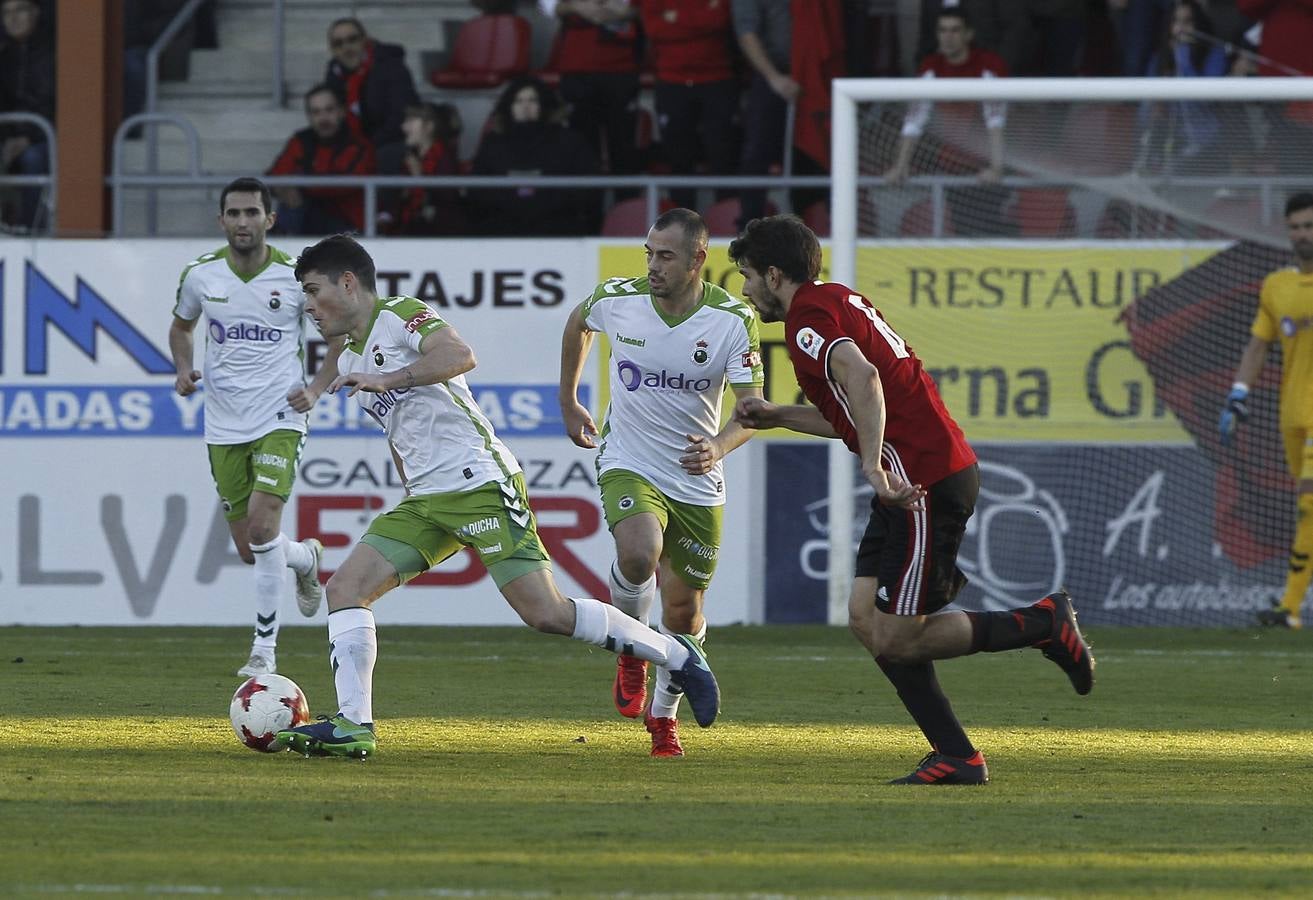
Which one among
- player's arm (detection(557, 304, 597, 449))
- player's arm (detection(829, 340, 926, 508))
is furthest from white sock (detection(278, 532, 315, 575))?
player's arm (detection(829, 340, 926, 508))

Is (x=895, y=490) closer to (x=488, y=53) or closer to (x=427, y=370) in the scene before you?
(x=427, y=370)

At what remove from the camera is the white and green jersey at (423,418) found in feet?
24.8

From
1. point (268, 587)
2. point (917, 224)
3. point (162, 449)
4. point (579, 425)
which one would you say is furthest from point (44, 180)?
point (579, 425)

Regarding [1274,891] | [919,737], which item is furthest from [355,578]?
[1274,891]

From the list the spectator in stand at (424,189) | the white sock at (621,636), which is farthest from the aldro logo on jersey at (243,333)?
the spectator in stand at (424,189)

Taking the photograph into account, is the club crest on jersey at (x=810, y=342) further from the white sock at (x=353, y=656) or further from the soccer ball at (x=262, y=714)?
the soccer ball at (x=262, y=714)

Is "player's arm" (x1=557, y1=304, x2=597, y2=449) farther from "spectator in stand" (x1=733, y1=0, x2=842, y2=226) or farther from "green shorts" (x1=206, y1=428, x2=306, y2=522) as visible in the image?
"spectator in stand" (x1=733, y1=0, x2=842, y2=226)

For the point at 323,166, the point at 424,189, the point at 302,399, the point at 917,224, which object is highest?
the point at 323,166

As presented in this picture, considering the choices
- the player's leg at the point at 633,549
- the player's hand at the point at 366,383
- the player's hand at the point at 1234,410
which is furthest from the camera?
the player's hand at the point at 1234,410

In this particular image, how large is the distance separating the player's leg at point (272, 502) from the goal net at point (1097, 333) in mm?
4551

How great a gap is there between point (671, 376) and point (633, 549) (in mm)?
719

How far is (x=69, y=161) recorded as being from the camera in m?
15.2

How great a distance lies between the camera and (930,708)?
702 cm

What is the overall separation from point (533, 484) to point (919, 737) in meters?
5.61
